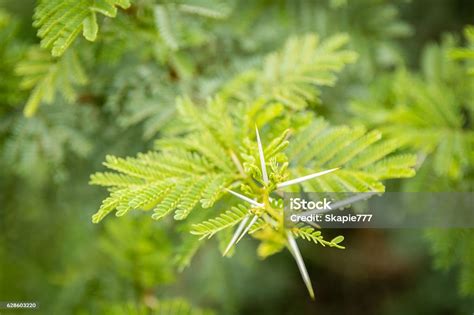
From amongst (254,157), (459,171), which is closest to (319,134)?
(254,157)

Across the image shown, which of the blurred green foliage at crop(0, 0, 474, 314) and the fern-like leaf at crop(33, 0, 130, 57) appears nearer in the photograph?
the fern-like leaf at crop(33, 0, 130, 57)

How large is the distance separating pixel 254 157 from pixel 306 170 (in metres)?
0.24

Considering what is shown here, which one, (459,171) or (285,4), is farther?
(285,4)

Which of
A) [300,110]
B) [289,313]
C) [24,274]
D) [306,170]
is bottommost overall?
[289,313]

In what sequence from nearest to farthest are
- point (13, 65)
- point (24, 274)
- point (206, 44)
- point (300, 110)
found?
point (300, 110)
point (13, 65)
point (206, 44)
point (24, 274)

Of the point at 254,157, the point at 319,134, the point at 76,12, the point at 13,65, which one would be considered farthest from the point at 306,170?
the point at 13,65

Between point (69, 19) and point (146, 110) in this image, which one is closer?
point (69, 19)

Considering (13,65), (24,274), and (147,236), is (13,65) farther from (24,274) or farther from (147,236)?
(24,274)

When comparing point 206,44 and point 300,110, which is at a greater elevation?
point 206,44

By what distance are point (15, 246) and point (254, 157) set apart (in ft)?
4.45

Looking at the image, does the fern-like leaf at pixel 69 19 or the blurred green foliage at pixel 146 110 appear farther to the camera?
the blurred green foliage at pixel 146 110

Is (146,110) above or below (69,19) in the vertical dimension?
below

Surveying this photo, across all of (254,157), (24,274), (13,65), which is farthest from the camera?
(24,274)

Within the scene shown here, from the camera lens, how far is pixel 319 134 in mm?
1168
